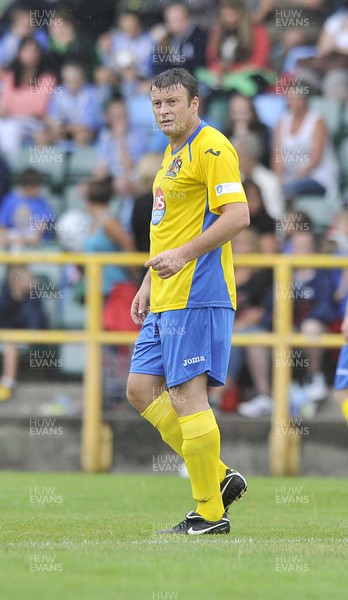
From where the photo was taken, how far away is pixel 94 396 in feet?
39.0

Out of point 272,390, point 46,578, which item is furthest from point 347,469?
point 46,578

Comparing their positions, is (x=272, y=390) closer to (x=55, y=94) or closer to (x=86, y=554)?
(x=55, y=94)

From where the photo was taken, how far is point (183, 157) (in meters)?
6.63

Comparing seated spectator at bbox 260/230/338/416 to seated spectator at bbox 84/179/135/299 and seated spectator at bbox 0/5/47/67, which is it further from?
seated spectator at bbox 0/5/47/67

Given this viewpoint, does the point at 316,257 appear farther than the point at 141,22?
No

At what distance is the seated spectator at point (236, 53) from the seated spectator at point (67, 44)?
1486mm

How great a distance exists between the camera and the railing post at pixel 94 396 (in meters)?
11.8

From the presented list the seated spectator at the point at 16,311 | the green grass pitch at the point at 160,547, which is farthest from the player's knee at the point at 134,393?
the seated spectator at the point at 16,311

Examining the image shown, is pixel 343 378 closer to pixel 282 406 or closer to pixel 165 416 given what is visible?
pixel 282 406

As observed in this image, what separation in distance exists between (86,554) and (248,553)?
2.33ft

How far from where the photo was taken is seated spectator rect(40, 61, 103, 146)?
14.6m

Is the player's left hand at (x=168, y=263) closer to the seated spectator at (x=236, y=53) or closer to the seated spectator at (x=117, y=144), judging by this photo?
the seated spectator at (x=117, y=144)

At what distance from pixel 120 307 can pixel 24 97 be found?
4.35 m

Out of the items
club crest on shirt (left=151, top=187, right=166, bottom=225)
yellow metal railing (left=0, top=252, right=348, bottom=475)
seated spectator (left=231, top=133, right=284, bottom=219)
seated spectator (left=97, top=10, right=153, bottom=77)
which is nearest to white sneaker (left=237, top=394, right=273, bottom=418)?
yellow metal railing (left=0, top=252, right=348, bottom=475)
